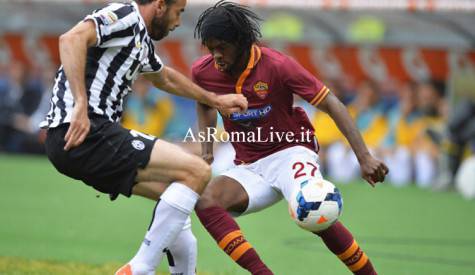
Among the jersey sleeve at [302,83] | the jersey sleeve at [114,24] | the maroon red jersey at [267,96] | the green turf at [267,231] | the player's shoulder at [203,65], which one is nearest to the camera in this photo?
the jersey sleeve at [114,24]

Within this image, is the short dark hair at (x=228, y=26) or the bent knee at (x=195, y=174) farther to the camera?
the short dark hair at (x=228, y=26)

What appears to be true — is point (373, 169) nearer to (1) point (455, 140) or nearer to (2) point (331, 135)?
(1) point (455, 140)

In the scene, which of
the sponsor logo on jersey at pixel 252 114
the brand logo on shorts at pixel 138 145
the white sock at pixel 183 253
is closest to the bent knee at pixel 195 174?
the brand logo on shorts at pixel 138 145

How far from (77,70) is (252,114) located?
6.86ft

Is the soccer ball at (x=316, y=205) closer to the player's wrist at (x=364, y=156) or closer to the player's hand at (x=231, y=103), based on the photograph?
the player's wrist at (x=364, y=156)

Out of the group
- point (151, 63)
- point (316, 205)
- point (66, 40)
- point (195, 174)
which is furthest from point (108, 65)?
point (316, 205)

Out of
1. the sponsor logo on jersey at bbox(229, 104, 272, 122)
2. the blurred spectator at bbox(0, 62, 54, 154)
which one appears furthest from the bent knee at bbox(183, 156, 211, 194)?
the blurred spectator at bbox(0, 62, 54, 154)

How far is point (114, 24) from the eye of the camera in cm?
679

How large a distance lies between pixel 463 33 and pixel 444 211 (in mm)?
5725

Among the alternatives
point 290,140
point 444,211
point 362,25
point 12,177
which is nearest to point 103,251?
point 290,140

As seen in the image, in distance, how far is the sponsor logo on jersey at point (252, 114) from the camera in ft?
27.1

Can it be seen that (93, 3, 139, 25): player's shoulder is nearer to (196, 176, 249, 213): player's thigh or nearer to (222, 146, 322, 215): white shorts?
(196, 176, 249, 213): player's thigh

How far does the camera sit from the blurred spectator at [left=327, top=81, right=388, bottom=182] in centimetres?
2012

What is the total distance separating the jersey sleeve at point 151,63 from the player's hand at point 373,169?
1.74m
